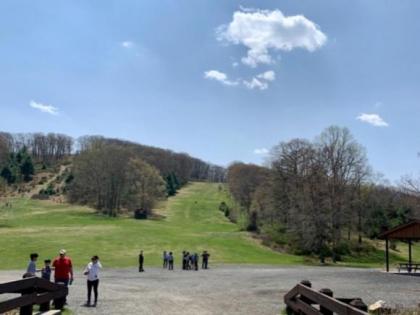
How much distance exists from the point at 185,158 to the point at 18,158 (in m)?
52.3

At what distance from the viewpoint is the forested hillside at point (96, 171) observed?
94938mm

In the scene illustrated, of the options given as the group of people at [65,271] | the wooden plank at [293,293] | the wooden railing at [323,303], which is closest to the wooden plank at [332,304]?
the wooden railing at [323,303]

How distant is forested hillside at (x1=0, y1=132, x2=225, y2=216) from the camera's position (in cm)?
9494

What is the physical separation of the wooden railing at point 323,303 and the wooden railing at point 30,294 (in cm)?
522

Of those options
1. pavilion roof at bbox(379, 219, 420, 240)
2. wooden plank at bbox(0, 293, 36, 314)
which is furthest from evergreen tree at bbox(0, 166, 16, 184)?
wooden plank at bbox(0, 293, 36, 314)

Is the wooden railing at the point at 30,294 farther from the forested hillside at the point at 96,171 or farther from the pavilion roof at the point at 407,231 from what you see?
the forested hillside at the point at 96,171

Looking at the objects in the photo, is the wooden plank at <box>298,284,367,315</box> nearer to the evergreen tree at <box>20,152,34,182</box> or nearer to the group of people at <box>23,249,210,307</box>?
the group of people at <box>23,249,210,307</box>

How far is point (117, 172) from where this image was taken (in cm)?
9400

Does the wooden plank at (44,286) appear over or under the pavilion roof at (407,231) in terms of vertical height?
under

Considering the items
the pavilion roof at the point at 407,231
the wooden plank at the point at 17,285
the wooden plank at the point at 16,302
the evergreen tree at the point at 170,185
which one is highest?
the evergreen tree at the point at 170,185

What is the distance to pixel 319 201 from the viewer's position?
208ft

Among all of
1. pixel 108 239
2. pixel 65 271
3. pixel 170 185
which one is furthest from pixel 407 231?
pixel 170 185

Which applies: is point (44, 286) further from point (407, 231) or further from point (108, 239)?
point (108, 239)

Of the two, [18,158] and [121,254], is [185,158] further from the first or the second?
[121,254]
